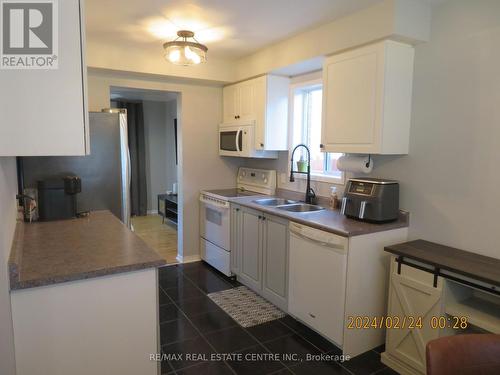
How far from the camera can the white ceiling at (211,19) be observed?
2463mm

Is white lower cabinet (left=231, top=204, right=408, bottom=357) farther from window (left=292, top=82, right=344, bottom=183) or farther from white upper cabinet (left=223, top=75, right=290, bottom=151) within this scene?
white upper cabinet (left=223, top=75, right=290, bottom=151)

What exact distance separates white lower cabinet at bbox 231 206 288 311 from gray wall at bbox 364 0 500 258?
105 cm

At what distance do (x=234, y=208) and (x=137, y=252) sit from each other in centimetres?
188

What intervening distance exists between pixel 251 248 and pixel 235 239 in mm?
314

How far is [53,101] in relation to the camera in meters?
1.39

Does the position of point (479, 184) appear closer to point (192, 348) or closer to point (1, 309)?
point (192, 348)

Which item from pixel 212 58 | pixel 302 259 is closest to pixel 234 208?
pixel 302 259

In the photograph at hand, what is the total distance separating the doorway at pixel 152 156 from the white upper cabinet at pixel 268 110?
9.80 ft

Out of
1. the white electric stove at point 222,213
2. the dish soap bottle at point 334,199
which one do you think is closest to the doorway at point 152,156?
the white electric stove at point 222,213

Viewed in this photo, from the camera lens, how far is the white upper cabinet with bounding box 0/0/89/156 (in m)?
1.33

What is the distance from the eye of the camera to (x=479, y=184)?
87.5 inches

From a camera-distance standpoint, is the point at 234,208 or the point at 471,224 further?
the point at 234,208

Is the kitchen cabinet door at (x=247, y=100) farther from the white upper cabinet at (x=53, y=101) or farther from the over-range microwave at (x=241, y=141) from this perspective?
the white upper cabinet at (x=53, y=101)

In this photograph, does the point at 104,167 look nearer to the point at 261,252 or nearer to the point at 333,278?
the point at 261,252
